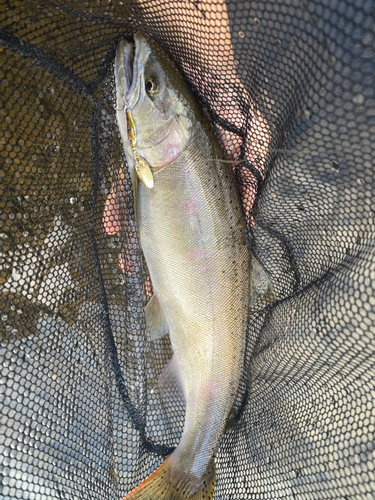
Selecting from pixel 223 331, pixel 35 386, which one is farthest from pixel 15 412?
pixel 223 331

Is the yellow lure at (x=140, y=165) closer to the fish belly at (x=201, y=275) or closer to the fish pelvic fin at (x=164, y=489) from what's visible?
the fish belly at (x=201, y=275)

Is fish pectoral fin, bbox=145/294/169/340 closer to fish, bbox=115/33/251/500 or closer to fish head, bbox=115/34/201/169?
fish, bbox=115/33/251/500

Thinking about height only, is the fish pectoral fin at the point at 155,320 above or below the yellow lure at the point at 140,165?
below

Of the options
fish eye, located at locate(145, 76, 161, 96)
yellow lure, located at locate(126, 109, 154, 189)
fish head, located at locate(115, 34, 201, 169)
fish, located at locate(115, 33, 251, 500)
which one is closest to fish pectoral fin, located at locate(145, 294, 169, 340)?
fish, located at locate(115, 33, 251, 500)

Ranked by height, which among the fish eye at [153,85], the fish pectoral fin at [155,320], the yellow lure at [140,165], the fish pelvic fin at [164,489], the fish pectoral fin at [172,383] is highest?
the fish eye at [153,85]

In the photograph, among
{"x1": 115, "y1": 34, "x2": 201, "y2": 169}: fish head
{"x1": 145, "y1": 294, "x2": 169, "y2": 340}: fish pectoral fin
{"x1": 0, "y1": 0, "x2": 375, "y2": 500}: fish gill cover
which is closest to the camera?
{"x1": 0, "y1": 0, "x2": 375, "y2": 500}: fish gill cover

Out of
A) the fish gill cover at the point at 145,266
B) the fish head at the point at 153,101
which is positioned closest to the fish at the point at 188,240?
the fish head at the point at 153,101

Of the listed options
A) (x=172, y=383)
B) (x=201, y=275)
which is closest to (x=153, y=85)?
(x=201, y=275)

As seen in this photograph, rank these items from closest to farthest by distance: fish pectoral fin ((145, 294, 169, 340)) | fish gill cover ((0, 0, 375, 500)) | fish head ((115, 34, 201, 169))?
fish gill cover ((0, 0, 375, 500)) → fish head ((115, 34, 201, 169)) → fish pectoral fin ((145, 294, 169, 340))
